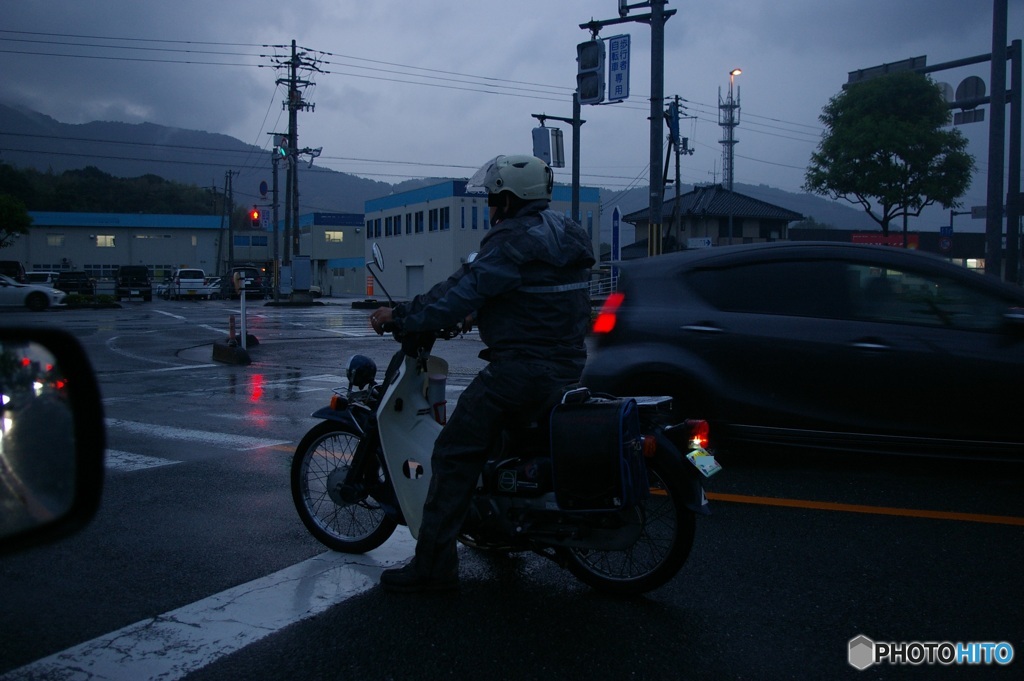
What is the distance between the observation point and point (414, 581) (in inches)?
148

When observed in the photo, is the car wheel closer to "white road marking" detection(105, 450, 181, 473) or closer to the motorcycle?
"white road marking" detection(105, 450, 181, 473)

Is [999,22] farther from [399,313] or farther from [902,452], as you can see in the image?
[399,313]

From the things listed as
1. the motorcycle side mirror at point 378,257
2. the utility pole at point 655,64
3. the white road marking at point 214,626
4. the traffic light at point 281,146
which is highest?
the traffic light at point 281,146

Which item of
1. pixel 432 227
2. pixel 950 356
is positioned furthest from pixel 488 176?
pixel 432 227

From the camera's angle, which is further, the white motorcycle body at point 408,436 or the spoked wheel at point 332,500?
the spoked wheel at point 332,500

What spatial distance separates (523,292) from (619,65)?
1451cm

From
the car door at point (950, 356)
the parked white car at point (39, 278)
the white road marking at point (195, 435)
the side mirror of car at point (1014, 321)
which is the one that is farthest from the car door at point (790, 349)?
the parked white car at point (39, 278)

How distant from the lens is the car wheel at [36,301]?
34.8 m

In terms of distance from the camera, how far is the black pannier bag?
3379mm

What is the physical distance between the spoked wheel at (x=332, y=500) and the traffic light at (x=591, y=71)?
1354cm

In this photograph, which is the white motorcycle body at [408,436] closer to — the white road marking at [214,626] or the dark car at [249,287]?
the white road marking at [214,626]

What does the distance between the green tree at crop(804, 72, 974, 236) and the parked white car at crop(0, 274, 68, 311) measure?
35457 millimetres

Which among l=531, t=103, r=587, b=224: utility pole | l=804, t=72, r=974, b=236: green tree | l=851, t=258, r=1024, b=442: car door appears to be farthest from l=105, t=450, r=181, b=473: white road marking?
l=804, t=72, r=974, b=236: green tree

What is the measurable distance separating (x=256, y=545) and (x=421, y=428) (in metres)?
1.23
